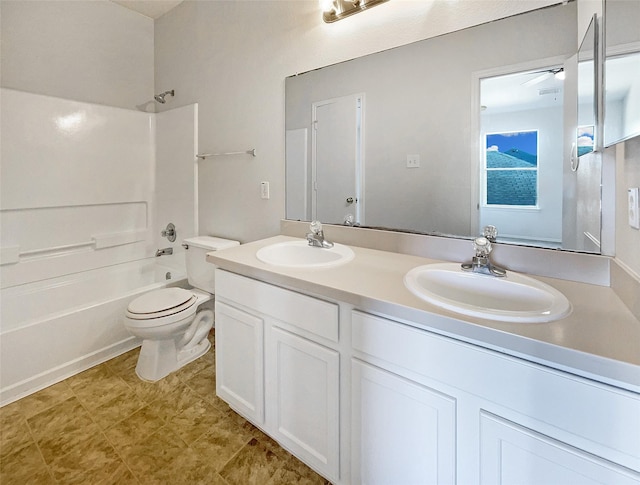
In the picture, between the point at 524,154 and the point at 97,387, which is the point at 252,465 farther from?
the point at 524,154

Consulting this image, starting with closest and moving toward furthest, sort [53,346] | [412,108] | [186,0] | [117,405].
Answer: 1. [412,108]
2. [117,405]
3. [53,346]
4. [186,0]

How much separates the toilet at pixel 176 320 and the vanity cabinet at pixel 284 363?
52 centimetres

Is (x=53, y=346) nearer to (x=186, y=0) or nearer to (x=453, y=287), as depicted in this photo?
(x=453, y=287)

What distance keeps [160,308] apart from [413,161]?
1.65 meters

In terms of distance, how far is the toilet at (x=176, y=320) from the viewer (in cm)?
179

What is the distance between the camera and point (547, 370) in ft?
2.18

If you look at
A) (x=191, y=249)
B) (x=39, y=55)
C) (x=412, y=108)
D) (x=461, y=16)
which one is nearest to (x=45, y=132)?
(x=39, y=55)

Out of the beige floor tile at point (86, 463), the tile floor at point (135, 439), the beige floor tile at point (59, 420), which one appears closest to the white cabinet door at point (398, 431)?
the tile floor at point (135, 439)

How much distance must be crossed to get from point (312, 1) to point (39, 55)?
6.48ft

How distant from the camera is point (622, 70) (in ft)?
2.57

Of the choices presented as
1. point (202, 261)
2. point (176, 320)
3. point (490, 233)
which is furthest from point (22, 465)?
point (490, 233)

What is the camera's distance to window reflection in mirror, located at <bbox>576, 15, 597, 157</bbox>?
993mm

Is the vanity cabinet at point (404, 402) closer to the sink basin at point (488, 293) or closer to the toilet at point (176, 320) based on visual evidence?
the sink basin at point (488, 293)

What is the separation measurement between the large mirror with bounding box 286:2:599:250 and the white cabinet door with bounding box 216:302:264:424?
2.43ft
